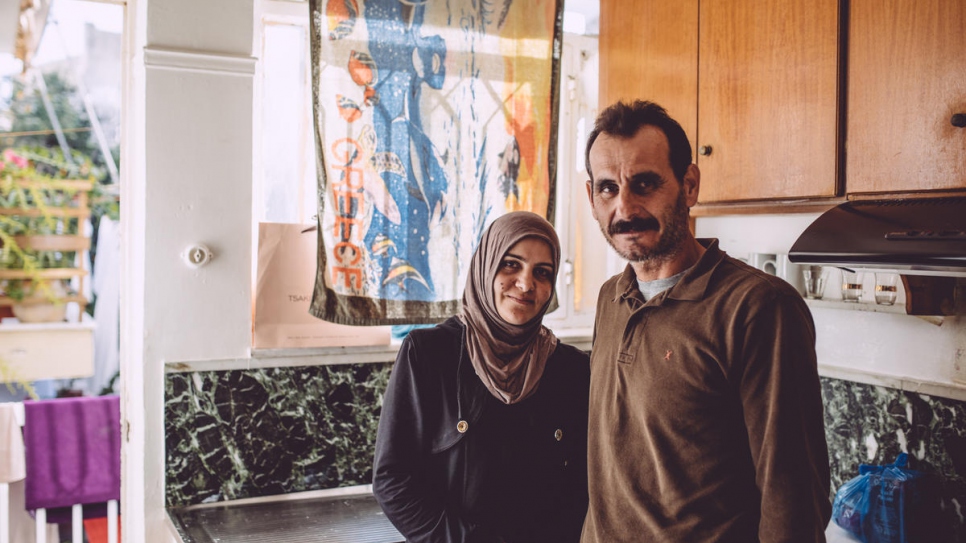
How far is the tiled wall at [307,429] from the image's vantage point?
6.75 ft

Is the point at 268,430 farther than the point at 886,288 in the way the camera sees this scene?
Yes

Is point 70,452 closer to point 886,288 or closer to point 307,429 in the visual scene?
point 307,429

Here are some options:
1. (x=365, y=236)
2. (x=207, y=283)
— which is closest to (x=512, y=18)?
(x=365, y=236)

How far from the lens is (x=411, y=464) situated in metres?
1.68

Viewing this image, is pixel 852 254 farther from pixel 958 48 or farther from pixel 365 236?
pixel 365 236

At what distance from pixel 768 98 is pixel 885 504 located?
43.3 inches

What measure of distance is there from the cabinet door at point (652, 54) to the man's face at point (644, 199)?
0.96 m

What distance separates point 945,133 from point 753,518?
96 centimetres

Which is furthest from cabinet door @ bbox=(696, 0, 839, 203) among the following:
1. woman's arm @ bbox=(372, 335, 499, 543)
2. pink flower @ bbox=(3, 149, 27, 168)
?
pink flower @ bbox=(3, 149, 27, 168)

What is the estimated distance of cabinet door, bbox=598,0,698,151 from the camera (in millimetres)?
2348

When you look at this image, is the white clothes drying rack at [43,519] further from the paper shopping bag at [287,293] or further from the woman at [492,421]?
the woman at [492,421]

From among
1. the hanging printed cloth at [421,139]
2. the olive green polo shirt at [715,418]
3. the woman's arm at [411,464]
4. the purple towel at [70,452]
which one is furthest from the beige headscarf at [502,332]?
the purple towel at [70,452]

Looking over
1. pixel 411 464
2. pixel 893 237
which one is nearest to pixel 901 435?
pixel 893 237

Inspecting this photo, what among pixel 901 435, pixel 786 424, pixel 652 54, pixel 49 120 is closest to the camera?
pixel 786 424
